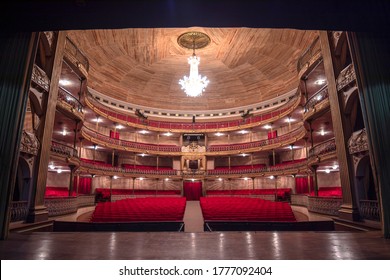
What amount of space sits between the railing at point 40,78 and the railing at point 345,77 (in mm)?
10449

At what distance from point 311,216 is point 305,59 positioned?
8265 millimetres

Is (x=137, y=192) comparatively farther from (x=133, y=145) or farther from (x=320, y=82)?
(x=320, y=82)

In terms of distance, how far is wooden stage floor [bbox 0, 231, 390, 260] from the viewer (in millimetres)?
2490

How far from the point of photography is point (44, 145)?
7.71 m

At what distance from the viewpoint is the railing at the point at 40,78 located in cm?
712

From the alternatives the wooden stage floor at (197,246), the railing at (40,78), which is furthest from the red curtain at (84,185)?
the wooden stage floor at (197,246)

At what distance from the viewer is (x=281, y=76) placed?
20.7m

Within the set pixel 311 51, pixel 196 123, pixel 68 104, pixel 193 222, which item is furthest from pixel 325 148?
pixel 196 123

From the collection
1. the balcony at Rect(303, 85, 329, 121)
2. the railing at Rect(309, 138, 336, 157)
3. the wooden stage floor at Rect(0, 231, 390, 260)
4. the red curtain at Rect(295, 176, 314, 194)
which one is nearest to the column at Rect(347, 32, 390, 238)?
the wooden stage floor at Rect(0, 231, 390, 260)

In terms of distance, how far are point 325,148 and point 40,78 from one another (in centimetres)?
1254

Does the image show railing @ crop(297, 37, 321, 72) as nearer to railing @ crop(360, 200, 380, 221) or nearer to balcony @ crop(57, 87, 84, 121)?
railing @ crop(360, 200, 380, 221)

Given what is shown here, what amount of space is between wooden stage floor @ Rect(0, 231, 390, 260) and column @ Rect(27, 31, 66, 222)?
4219 mm
